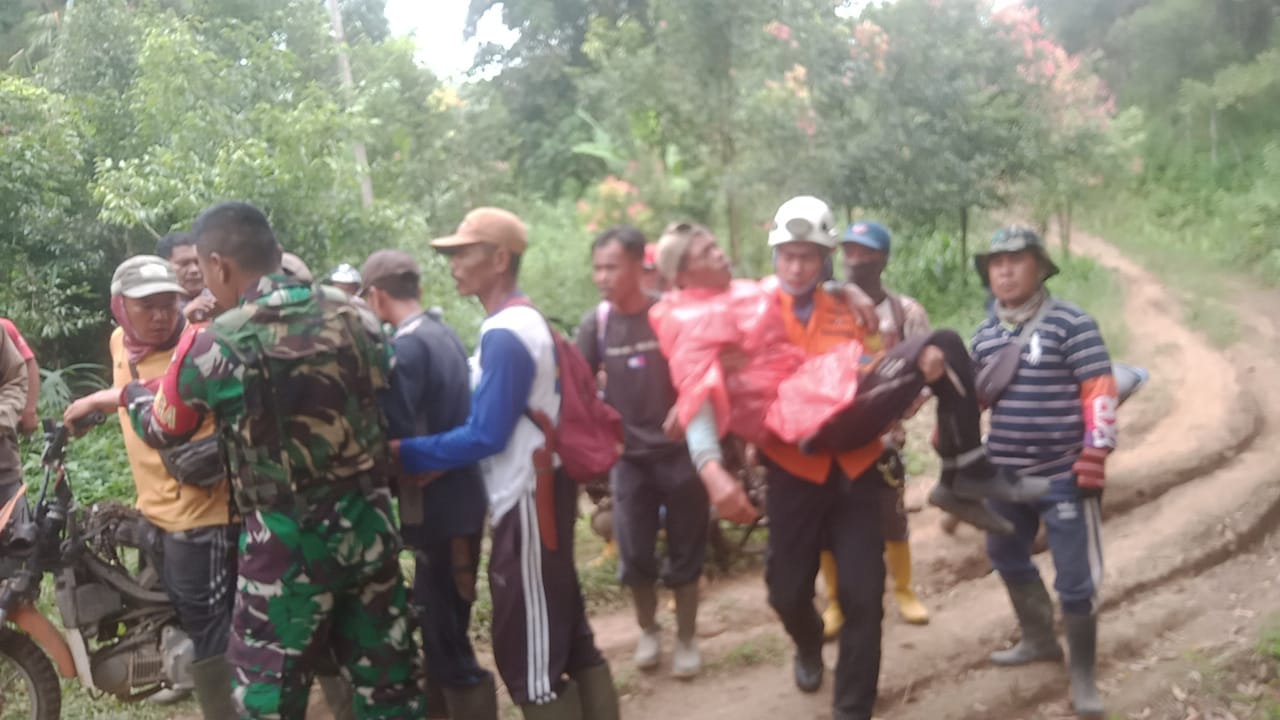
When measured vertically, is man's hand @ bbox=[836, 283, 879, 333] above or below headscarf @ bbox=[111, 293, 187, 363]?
below

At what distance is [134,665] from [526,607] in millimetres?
2002

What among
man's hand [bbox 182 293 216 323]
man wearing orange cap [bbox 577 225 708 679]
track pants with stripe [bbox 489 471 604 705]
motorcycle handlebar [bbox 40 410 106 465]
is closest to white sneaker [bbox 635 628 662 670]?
man wearing orange cap [bbox 577 225 708 679]

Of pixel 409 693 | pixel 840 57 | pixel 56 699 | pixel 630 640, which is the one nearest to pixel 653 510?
pixel 630 640

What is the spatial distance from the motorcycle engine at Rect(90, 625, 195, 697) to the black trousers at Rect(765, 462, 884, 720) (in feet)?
8.13

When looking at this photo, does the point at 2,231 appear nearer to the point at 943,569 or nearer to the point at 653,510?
the point at 653,510

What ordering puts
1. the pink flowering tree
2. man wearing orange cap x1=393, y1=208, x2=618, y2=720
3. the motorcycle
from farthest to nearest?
the pink flowering tree < the motorcycle < man wearing orange cap x1=393, y1=208, x2=618, y2=720

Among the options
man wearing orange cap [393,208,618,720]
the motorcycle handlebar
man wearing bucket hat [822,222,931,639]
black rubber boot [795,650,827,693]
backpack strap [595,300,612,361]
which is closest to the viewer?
man wearing orange cap [393,208,618,720]

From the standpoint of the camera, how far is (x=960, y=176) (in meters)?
11.0

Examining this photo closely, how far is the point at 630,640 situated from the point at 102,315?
622cm

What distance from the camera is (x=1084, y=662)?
3.82 m

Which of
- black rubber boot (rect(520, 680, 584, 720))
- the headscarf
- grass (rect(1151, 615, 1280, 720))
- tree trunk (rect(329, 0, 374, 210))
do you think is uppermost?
tree trunk (rect(329, 0, 374, 210))

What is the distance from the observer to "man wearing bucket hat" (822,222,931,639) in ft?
12.8

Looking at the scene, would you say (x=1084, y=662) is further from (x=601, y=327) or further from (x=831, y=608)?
(x=601, y=327)

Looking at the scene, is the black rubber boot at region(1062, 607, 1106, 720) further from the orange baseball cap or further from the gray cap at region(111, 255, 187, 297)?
the gray cap at region(111, 255, 187, 297)
